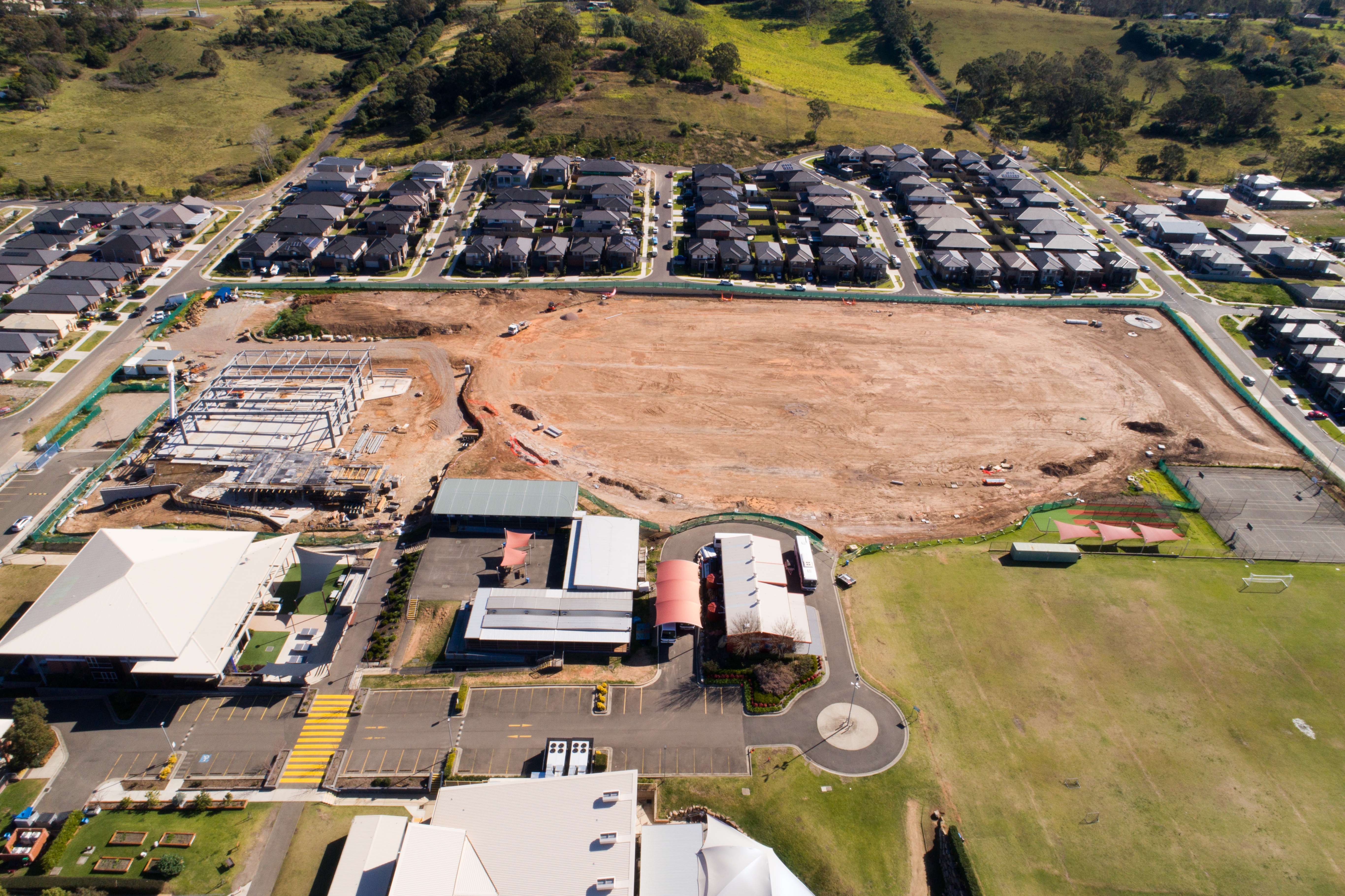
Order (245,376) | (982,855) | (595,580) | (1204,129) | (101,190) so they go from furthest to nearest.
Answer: (1204,129), (101,190), (245,376), (595,580), (982,855)

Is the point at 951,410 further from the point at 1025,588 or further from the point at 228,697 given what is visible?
the point at 228,697

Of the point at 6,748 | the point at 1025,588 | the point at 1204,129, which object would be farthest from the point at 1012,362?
the point at 1204,129

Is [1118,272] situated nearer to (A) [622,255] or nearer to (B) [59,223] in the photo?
(A) [622,255]

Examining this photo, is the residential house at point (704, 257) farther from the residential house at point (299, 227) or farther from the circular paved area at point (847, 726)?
the circular paved area at point (847, 726)

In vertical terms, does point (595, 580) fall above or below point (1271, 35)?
below

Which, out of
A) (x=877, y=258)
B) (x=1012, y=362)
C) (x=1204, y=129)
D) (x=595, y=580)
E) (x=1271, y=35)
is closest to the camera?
(x=595, y=580)

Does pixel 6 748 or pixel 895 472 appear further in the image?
pixel 895 472

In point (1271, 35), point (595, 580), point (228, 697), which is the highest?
point (1271, 35)

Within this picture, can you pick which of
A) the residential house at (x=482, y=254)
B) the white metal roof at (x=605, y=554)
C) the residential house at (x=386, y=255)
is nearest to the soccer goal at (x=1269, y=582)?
the white metal roof at (x=605, y=554)
